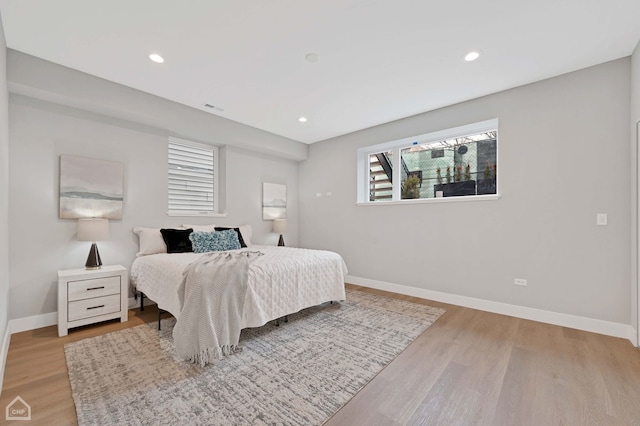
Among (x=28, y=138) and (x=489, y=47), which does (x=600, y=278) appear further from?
(x=28, y=138)

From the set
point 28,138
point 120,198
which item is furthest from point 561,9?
point 28,138

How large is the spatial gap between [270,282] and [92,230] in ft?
6.55

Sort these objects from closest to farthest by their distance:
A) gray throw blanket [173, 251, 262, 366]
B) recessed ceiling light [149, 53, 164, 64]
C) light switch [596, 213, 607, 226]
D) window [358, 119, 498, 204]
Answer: gray throw blanket [173, 251, 262, 366]
recessed ceiling light [149, 53, 164, 64]
light switch [596, 213, 607, 226]
window [358, 119, 498, 204]

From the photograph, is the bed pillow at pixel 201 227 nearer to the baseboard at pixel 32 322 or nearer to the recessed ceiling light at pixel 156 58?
the baseboard at pixel 32 322

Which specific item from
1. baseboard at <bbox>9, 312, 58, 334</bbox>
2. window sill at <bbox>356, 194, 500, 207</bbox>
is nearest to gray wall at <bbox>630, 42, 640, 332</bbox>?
window sill at <bbox>356, 194, 500, 207</bbox>

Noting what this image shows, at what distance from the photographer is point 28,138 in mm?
2773

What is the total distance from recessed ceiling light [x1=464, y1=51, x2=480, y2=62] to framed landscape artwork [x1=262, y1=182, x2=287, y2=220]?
11.5ft

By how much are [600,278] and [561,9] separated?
7.92 ft

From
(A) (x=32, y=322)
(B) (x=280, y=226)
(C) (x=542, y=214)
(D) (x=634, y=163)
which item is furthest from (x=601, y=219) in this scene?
(A) (x=32, y=322)

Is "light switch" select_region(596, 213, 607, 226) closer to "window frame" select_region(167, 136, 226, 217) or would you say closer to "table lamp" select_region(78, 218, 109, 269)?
"window frame" select_region(167, 136, 226, 217)

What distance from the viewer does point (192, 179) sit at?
420cm

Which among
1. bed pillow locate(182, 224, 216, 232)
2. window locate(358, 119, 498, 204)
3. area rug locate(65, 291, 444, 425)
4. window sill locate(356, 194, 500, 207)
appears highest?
window locate(358, 119, 498, 204)

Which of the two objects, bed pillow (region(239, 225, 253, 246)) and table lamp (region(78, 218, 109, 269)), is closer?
table lamp (region(78, 218, 109, 269))

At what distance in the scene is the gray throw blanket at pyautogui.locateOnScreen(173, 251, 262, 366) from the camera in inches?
81.4
